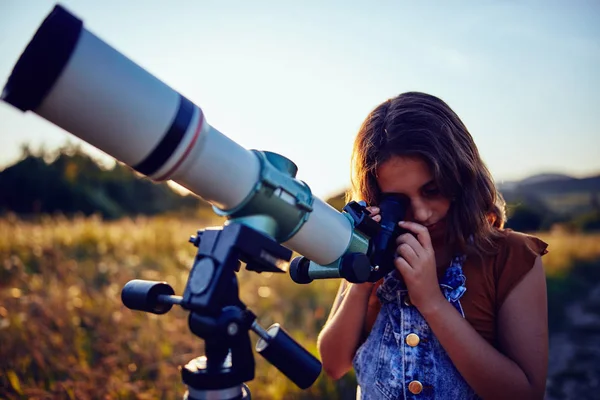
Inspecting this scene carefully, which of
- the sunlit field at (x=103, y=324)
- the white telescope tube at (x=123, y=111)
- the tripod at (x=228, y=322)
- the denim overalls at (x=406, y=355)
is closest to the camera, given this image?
the white telescope tube at (x=123, y=111)

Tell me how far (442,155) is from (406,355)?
2.37 feet

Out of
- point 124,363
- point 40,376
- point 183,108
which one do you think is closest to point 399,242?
point 183,108

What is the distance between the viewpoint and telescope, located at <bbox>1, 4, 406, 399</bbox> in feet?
2.86

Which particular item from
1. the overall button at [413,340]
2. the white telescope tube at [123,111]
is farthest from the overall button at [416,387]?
the white telescope tube at [123,111]

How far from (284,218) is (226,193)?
6.8 inches

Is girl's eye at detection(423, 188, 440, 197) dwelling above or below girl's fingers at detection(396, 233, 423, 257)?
above

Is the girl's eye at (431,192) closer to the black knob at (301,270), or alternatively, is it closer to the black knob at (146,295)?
the black knob at (301,270)

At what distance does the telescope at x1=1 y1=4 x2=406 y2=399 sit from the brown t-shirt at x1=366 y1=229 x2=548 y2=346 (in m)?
0.57

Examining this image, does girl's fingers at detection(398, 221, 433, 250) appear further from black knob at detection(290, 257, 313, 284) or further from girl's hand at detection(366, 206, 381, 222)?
black knob at detection(290, 257, 313, 284)

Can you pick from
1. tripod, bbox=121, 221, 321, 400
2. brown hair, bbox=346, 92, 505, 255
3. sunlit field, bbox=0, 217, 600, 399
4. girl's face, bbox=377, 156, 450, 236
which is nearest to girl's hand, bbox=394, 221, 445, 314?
girl's face, bbox=377, 156, 450, 236

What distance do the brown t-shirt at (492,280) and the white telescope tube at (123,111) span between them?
0.92m

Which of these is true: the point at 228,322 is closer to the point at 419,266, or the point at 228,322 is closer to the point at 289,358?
the point at 289,358

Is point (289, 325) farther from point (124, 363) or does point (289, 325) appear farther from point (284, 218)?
point (284, 218)

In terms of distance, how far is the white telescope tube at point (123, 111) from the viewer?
0.86 m
